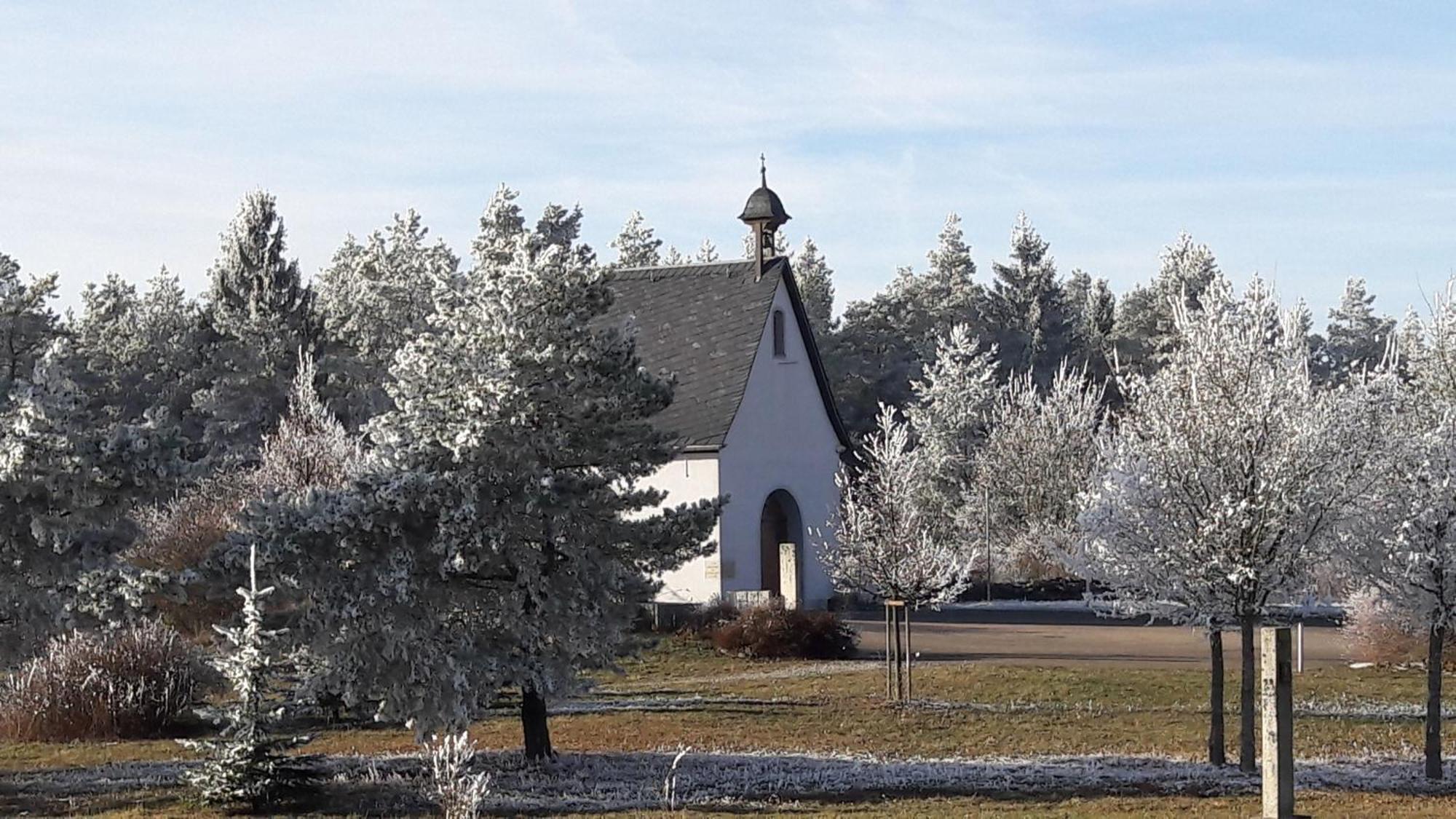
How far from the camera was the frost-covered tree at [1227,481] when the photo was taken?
1606 centimetres

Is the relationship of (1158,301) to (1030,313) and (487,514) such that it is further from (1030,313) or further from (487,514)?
(487,514)

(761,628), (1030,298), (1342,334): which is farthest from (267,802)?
(1342,334)

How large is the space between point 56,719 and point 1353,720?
613 inches

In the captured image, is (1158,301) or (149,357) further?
(1158,301)

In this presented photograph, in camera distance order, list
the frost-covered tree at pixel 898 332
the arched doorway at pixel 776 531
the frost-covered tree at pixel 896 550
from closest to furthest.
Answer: the frost-covered tree at pixel 896 550 < the arched doorway at pixel 776 531 < the frost-covered tree at pixel 898 332

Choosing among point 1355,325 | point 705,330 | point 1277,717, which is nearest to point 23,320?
point 705,330

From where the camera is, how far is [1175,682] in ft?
75.7

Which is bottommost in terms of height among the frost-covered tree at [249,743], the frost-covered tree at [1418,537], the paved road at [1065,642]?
the paved road at [1065,642]

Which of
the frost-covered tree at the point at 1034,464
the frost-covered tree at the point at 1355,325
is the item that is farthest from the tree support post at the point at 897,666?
the frost-covered tree at the point at 1355,325

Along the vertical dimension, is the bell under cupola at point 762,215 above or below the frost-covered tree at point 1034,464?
above

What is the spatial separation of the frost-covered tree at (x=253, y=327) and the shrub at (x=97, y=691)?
29090 millimetres

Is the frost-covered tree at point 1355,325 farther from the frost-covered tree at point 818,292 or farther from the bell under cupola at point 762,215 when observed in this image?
the bell under cupola at point 762,215

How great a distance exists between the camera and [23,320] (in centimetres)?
4522

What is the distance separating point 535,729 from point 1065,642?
1469 cm
